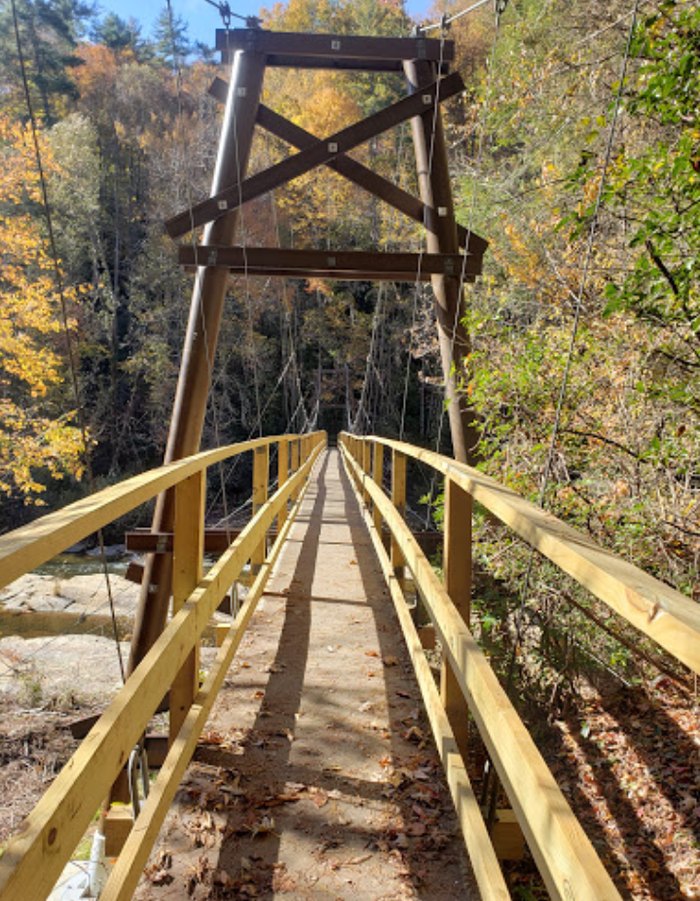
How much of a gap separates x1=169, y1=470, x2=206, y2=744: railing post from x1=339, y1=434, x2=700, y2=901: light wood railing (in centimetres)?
73

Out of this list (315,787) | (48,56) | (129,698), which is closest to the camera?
(129,698)

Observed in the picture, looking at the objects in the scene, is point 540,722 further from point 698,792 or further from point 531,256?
point 531,256

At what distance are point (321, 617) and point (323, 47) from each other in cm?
446

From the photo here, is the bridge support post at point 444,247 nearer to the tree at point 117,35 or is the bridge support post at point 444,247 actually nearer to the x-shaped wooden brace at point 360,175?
the x-shaped wooden brace at point 360,175

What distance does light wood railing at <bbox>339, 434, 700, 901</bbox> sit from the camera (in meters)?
0.86

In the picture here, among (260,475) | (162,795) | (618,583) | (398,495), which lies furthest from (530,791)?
(260,475)

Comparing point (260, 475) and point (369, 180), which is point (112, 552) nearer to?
point (260, 475)

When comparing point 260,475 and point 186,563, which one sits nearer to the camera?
point 186,563

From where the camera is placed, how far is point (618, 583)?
92cm

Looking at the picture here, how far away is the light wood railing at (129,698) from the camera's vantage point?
97 centimetres

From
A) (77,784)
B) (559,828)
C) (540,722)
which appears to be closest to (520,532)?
(559,828)

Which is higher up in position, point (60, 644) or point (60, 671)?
point (60, 671)

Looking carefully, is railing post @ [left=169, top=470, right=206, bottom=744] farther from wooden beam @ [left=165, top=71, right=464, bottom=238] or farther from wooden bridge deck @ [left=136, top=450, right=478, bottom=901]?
wooden beam @ [left=165, top=71, right=464, bottom=238]

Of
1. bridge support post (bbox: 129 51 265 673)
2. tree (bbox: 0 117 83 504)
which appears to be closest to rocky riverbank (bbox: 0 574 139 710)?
bridge support post (bbox: 129 51 265 673)
